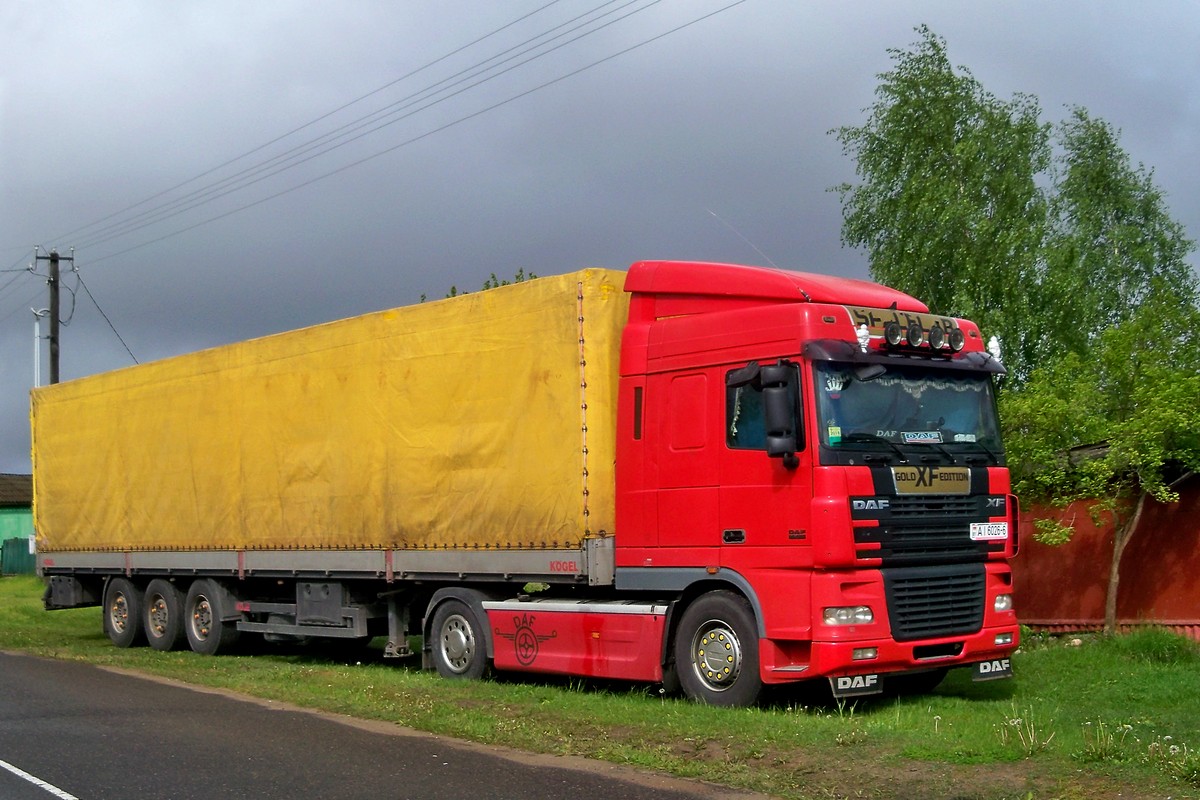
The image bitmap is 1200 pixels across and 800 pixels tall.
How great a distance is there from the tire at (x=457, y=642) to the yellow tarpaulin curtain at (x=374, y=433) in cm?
75

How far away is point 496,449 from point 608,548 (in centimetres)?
169

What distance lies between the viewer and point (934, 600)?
10758 millimetres

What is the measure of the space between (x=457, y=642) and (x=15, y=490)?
57779mm

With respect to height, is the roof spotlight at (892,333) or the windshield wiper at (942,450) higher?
the roof spotlight at (892,333)

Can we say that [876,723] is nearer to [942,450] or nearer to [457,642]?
[942,450]

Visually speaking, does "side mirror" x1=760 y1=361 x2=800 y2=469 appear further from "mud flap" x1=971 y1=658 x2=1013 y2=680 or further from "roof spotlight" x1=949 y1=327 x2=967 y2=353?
"mud flap" x1=971 y1=658 x2=1013 y2=680

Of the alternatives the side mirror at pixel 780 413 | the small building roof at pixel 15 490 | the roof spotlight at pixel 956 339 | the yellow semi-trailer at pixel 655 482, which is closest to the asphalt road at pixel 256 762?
the yellow semi-trailer at pixel 655 482

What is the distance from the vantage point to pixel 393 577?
14.1 m

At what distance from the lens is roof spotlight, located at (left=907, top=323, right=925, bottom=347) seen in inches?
424

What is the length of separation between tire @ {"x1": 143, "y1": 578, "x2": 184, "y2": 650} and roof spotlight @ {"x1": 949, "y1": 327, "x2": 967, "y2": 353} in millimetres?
12090

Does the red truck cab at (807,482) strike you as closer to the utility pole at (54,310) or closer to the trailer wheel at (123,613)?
the trailer wheel at (123,613)

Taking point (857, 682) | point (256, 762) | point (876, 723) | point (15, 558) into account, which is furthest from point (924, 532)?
point (15, 558)

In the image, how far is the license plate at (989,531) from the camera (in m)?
11.1

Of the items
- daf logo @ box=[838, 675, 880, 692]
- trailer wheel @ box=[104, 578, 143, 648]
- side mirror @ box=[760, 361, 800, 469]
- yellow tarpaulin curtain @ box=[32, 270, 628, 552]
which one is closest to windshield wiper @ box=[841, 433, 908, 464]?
side mirror @ box=[760, 361, 800, 469]
